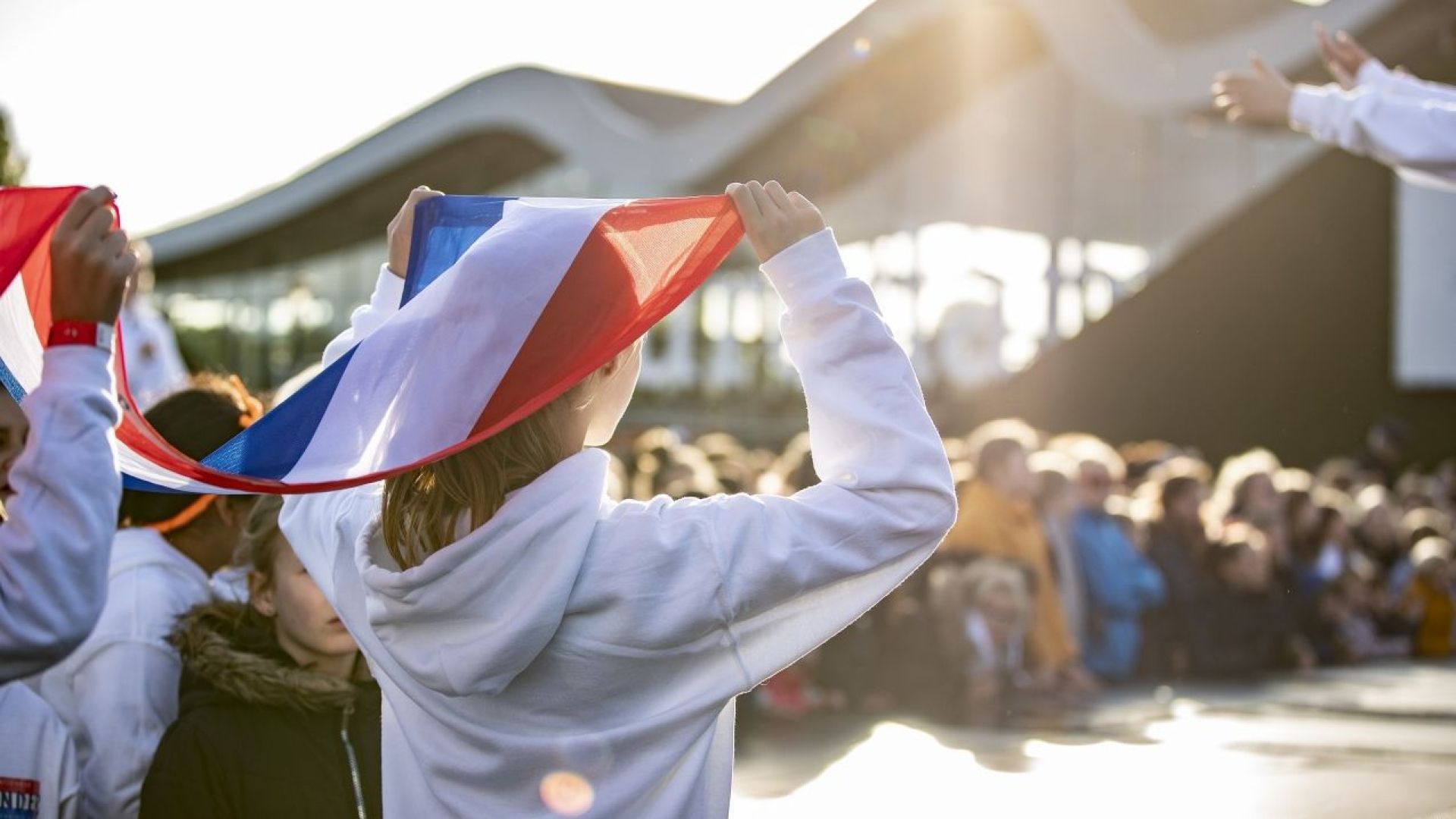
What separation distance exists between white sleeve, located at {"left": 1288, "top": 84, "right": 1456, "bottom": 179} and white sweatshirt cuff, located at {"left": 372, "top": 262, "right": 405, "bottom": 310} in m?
3.18

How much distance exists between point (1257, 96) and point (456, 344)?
135 inches

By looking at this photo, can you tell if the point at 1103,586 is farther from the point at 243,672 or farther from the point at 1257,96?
the point at 243,672

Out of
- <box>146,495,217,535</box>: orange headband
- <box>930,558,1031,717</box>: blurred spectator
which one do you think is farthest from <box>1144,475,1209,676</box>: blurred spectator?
<box>146,495,217,535</box>: orange headband

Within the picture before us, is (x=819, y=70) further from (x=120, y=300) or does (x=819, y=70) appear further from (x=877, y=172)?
(x=120, y=300)

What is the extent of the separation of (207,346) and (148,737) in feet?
127

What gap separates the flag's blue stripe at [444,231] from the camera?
90.4 inches

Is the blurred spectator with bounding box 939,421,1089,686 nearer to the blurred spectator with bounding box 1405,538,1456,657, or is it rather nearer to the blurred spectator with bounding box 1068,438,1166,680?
the blurred spectator with bounding box 1068,438,1166,680

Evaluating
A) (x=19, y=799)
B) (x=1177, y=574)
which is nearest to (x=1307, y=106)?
(x=19, y=799)

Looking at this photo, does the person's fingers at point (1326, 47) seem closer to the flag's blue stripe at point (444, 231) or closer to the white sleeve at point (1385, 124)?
the white sleeve at point (1385, 124)

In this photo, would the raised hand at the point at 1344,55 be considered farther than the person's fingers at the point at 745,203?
Yes

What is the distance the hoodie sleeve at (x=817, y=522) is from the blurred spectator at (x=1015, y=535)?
22.4 ft

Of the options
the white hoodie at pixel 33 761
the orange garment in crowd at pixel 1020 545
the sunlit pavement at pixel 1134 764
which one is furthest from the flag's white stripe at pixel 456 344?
the orange garment in crowd at pixel 1020 545

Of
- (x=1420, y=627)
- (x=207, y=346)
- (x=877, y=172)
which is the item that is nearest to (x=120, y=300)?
(x=1420, y=627)

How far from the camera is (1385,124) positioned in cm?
469
